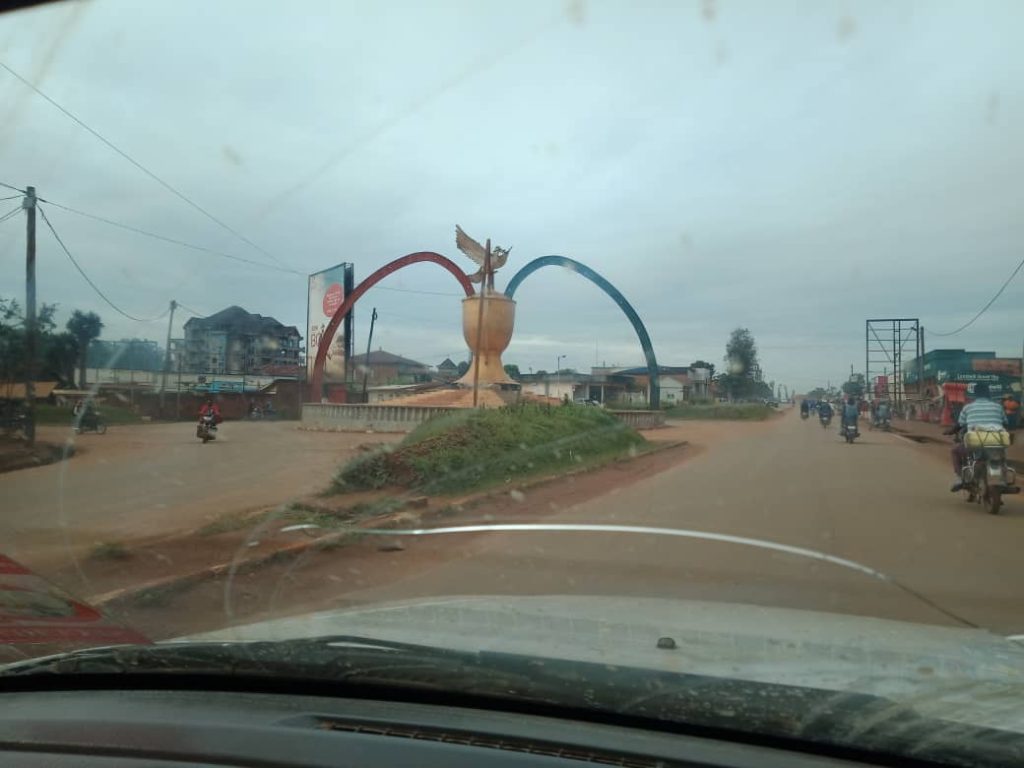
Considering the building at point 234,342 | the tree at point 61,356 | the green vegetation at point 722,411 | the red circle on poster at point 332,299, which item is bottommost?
the green vegetation at point 722,411

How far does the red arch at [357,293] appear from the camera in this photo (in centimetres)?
3784

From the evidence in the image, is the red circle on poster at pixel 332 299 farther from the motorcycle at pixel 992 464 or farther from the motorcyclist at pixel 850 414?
the motorcycle at pixel 992 464

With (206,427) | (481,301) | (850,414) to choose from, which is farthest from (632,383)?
(206,427)

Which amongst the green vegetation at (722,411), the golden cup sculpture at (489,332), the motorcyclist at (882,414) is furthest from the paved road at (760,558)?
the green vegetation at (722,411)

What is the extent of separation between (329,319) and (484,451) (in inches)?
1207

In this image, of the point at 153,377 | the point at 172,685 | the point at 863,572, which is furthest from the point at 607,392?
the point at 172,685

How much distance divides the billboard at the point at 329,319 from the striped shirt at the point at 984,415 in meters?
34.4

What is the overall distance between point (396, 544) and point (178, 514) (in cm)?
360

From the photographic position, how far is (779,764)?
225cm

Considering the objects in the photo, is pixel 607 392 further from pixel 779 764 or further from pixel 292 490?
pixel 779 764

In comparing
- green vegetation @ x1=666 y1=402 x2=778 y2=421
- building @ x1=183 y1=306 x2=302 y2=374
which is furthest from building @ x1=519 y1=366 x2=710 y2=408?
building @ x1=183 y1=306 x2=302 y2=374

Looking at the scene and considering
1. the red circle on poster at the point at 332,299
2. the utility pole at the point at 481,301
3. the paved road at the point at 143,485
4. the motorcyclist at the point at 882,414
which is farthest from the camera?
the red circle on poster at the point at 332,299

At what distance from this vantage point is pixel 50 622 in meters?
4.80

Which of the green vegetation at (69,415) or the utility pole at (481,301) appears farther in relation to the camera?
the utility pole at (481,301)
